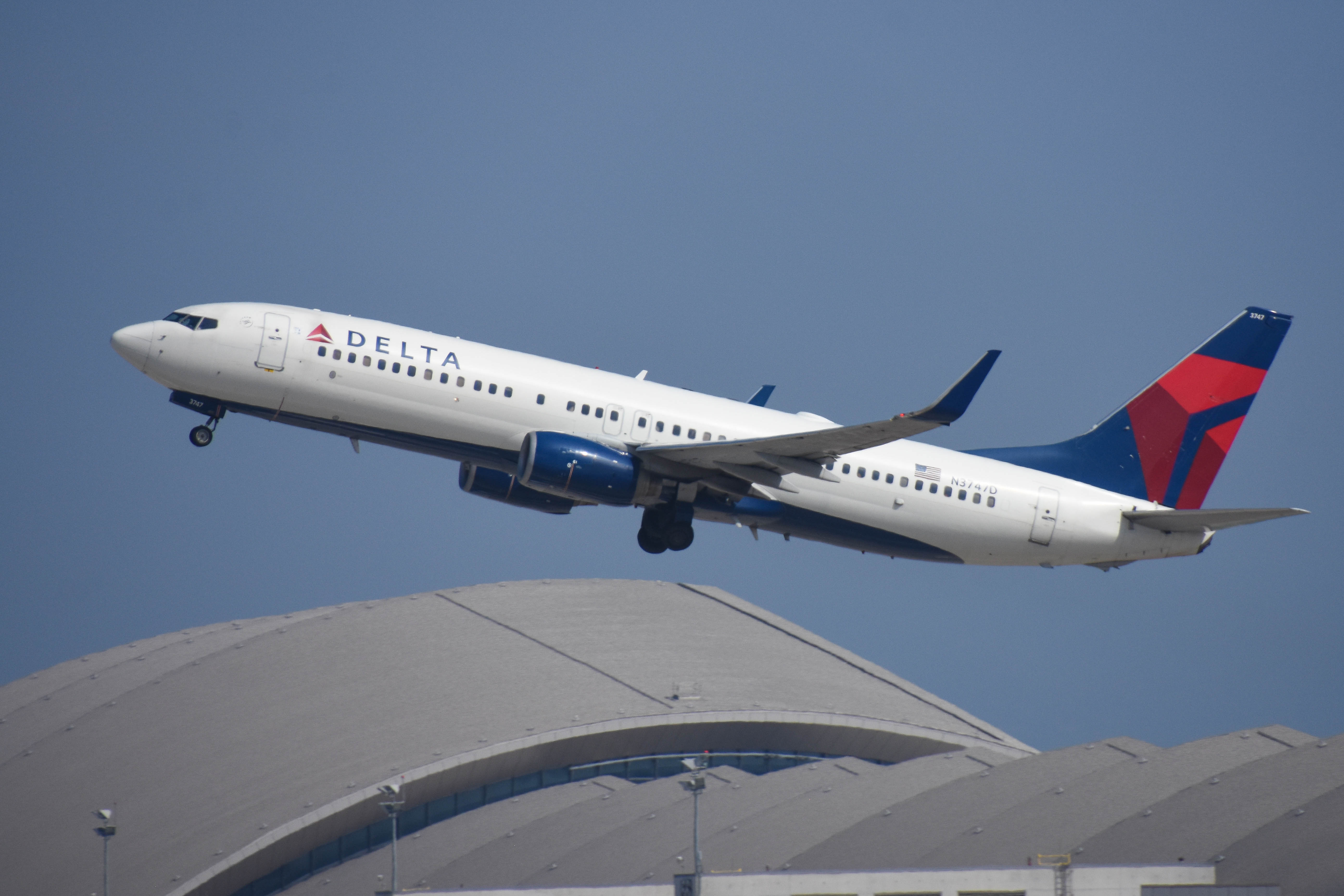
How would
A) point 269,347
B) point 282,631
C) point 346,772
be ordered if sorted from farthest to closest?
point 282,631 → point 346,772 → point 269,347

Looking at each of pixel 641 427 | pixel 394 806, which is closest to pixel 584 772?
pixel 394 806

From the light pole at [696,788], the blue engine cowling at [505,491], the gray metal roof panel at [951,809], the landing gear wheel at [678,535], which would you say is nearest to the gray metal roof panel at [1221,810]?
the gray metal roof panel at [951,809]

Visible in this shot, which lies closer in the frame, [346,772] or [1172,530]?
[1172,530]

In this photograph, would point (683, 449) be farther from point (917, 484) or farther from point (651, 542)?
point (917, 484)

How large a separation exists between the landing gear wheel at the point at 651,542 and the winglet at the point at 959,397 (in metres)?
10.5

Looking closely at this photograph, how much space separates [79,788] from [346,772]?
47.3 feet

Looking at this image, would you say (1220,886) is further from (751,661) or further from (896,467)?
(751,661)

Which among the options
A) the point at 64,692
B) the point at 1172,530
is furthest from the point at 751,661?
the point at 64,692

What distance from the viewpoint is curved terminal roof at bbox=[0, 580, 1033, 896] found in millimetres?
60594

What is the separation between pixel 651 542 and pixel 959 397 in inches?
474

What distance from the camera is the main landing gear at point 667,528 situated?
145 ft

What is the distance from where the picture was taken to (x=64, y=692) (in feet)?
258

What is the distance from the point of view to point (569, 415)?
4241cm

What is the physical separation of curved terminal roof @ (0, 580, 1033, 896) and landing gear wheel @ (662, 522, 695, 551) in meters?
18.8
